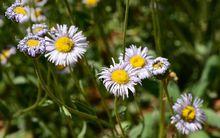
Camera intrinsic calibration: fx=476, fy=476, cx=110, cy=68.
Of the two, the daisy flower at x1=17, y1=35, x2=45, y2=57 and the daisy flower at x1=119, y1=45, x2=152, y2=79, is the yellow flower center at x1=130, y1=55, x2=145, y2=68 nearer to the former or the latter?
the daisy flower at x1=119, y1=45, x2=152, y2=79

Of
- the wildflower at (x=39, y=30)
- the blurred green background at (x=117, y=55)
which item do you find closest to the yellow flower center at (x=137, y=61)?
the wildflower at (x=39, y=30)

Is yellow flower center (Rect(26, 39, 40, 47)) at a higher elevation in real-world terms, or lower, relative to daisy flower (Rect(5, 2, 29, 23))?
lower

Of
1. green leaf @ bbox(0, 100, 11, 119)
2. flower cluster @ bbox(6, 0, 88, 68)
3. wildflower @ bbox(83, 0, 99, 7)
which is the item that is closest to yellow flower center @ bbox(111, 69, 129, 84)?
flower cluster @ bbox(6, 0, 88, 68)

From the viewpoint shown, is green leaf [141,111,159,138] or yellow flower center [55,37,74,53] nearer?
yellow flower center [55,37,74,53]

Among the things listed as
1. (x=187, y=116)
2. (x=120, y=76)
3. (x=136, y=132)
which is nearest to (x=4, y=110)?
(x=136, y=132)

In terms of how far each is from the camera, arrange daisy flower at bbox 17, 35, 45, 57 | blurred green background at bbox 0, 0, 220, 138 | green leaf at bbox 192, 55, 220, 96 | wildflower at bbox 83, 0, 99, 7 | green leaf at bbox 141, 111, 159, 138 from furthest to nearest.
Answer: wildflower at bbox 83, 0, 99, 7 < green leaf at bbox 192, 55, 220, 96 < blurred green background at bbox 0, 0, 220, 138 < green leaf at bbox 141, 111, 159, 138 < daisy flower at bbox 17, 35, 45, 57

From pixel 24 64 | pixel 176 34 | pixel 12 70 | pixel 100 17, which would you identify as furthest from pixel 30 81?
pixel 176 34

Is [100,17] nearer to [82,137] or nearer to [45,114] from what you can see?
[45,114]
